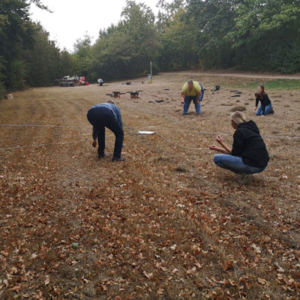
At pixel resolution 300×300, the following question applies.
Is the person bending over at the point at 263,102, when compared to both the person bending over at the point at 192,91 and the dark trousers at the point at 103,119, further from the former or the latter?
the dark trousers at the point at 103,119

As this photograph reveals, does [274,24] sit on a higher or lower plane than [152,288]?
higher

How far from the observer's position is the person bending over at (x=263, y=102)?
10766 millimetres

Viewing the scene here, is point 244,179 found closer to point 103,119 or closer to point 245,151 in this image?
point 245,151

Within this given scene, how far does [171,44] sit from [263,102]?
130ft

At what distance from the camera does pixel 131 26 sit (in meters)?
44.3

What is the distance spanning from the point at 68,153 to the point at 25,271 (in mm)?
4867

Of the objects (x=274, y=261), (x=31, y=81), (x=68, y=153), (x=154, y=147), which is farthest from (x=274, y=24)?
(x=31, y=81)

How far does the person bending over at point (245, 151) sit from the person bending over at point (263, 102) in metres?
6.35

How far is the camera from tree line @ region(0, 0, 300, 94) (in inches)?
980

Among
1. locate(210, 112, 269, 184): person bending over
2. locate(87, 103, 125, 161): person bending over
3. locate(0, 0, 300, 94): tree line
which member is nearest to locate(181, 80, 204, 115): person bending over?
locate(87, 103, 125, 161): person bending over

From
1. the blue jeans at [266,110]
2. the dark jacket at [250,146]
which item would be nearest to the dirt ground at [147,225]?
the dark jacket at [250,146]

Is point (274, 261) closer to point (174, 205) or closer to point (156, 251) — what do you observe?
point (156, 251)

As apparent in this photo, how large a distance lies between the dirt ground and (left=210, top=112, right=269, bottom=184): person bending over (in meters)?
0.46

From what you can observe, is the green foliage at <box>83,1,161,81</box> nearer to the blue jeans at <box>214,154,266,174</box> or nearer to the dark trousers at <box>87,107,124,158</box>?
the dark trousers at <box>87,107,124,158</box>
